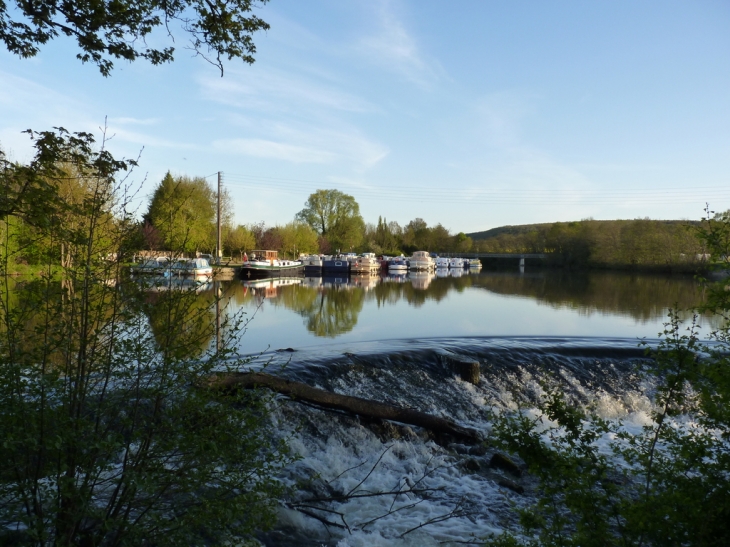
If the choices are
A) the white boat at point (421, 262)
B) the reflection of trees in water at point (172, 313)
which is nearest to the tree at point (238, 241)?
the white boat at point (421, 262)

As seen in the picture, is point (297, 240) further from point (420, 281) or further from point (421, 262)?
point (420, 281)

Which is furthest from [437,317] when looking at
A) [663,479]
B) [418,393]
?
[663,479]

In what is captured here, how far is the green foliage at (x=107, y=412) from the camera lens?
3152 millimetres

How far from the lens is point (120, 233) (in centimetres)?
381

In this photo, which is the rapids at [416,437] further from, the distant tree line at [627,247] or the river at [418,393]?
the distant tree line at [627,247]

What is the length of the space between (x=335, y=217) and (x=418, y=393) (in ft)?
255

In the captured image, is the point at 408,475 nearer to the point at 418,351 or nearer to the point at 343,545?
the point at 343,545

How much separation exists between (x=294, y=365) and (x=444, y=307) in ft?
55.1

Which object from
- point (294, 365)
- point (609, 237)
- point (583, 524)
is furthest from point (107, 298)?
point (609, 237)

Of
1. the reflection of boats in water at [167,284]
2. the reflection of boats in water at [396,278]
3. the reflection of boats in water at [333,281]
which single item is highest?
the reflection of boats in water at [167,284]

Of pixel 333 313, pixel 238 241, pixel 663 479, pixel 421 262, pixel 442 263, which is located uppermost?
pixel 238 241

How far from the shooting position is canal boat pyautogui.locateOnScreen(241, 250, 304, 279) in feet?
167

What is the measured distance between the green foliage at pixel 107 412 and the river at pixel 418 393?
53 cm

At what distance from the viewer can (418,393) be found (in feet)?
35.9
